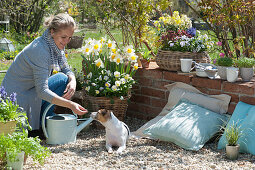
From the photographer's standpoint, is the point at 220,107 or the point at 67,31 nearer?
the point at 67,31

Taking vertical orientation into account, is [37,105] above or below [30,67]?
below

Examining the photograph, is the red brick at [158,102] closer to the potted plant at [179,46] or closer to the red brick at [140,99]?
the red brick at [140,99]

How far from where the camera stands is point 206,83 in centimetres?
360

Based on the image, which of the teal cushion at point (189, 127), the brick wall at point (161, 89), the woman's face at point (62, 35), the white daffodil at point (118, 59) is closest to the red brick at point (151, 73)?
the brick wall at point (161, 89)

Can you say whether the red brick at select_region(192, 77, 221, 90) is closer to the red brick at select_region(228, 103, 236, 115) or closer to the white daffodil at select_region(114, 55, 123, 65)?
the red brick at select_region(228, 103, 236, 115)

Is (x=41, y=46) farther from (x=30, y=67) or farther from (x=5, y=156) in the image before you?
(x=5, y=156)

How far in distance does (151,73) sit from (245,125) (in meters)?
1.28

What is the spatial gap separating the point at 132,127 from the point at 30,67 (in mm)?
1224

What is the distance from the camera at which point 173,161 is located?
287 centimetres

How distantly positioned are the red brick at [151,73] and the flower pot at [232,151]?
51.1 inches

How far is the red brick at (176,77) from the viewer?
3.75 meters

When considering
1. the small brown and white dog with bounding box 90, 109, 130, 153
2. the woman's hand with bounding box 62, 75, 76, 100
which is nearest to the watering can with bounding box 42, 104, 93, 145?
the woman's hand with bounding box 62, 75, 76, 100

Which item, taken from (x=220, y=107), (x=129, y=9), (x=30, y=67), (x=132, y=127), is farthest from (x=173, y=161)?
(x=129, y=9)

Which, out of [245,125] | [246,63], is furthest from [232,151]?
[246,63]
